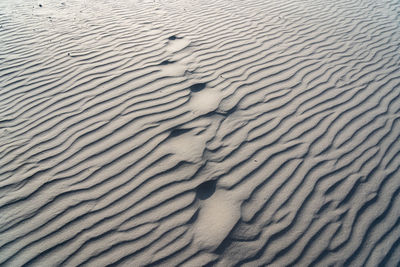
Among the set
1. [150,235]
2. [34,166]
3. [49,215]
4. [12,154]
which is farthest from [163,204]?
[12,154]

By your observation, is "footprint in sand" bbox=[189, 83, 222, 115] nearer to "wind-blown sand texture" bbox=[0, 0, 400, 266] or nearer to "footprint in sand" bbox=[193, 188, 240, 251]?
"wind-blown sand texture" bbox=[0, 0, 400, 266]

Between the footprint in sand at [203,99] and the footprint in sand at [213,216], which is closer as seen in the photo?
the footprint in sand at [213,216]

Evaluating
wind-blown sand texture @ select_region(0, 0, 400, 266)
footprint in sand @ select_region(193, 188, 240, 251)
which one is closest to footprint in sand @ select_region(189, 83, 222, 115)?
wind-blown sand texture @ select_region(0, 0, 400, 266)

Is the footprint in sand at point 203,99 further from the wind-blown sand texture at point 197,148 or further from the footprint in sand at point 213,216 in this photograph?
the footprint in sand at point 213,216

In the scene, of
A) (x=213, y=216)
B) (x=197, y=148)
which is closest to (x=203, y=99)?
(x=197, y=148)

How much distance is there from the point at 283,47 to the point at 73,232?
4687mm

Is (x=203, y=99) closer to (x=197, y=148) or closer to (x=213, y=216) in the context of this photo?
(x=197, y=148)

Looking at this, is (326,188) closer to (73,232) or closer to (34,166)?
(73,232)

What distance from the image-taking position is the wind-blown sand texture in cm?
250

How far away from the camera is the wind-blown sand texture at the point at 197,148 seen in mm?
2496

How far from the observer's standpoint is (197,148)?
3.24 m

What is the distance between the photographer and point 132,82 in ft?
13.8

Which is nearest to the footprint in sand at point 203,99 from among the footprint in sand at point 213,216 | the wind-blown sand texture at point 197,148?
the wind-blown sand texture at point 197,148

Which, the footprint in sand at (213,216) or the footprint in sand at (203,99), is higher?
the footprint in sand at (203,99)
